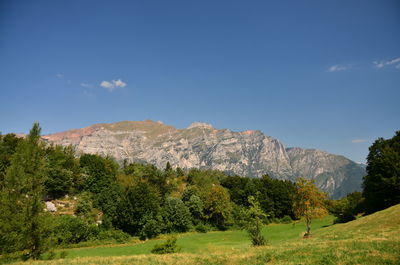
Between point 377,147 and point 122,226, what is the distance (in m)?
69.5

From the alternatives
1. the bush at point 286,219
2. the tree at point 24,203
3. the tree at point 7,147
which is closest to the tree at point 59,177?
the tree at point 7,147

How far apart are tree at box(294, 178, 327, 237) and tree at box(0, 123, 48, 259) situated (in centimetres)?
3904

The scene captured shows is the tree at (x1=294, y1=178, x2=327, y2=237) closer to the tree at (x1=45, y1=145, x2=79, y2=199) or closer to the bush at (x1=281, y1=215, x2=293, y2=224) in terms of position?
the bush at (x1=281, y1=215, x2=293, y2=224)

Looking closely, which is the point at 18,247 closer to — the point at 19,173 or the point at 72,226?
the point at 19,173

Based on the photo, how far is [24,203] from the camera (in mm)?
26797

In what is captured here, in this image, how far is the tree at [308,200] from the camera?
141ft

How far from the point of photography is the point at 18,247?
25.4 metres

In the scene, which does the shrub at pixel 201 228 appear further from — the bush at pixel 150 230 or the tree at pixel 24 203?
the tree at pixel 24 203

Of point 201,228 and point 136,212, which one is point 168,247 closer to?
point 136,212

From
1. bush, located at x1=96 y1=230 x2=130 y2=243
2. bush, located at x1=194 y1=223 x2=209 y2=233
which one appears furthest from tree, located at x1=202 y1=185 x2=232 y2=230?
bush, located at x1=96 y1=230 x2=130 y2=243

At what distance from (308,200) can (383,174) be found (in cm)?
2495

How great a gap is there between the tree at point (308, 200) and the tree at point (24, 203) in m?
39.0

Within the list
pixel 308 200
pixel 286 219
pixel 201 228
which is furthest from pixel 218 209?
pixel 308 200

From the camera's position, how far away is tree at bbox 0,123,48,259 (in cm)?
2528
